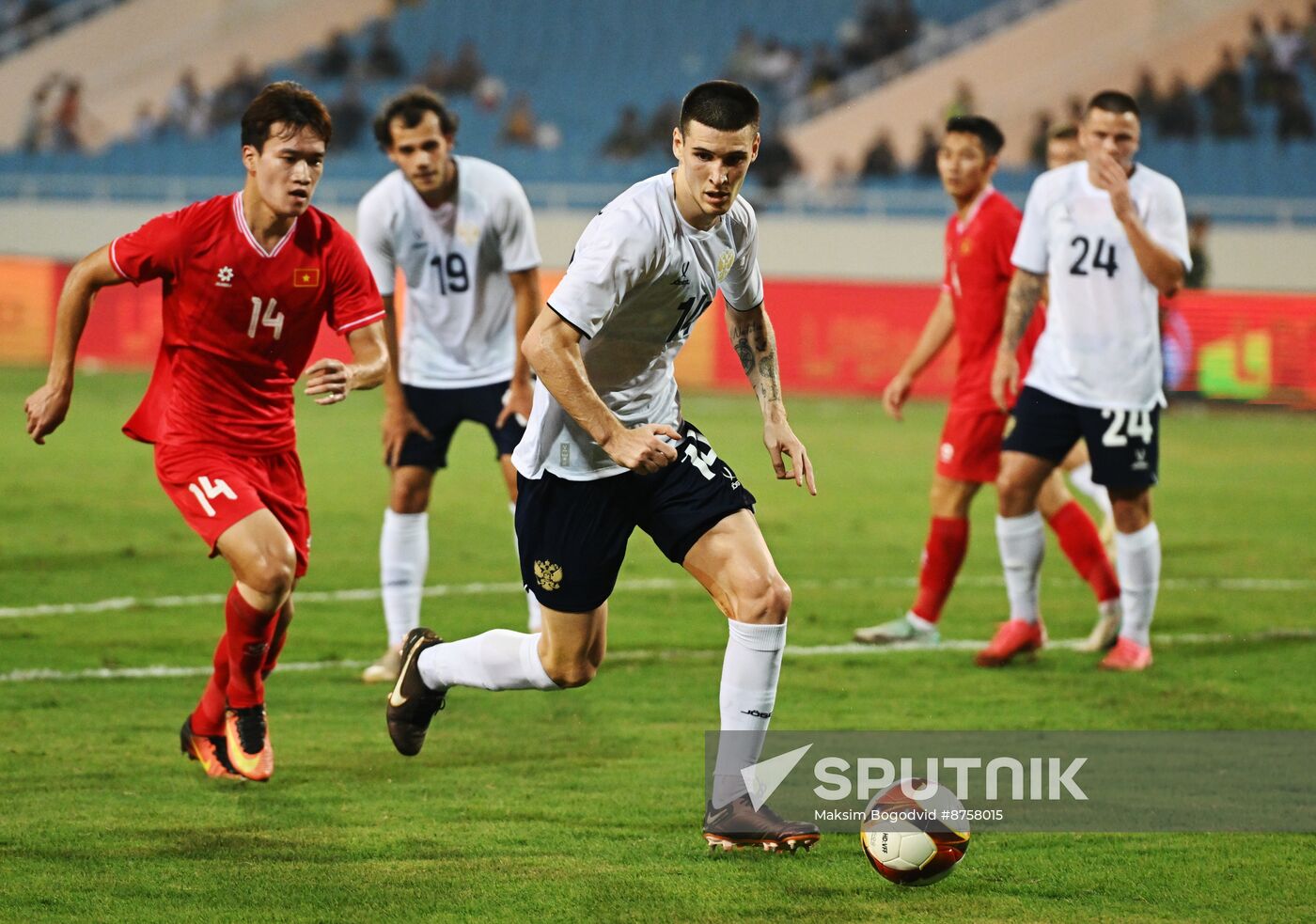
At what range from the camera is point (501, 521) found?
1256cm

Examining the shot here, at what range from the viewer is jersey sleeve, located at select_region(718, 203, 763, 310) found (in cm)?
519

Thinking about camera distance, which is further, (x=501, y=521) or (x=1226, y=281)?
(x=1226, y=281)

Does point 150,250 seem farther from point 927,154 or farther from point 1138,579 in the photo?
point 927,154

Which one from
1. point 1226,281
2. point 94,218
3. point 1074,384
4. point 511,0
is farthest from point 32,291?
point 1074,384

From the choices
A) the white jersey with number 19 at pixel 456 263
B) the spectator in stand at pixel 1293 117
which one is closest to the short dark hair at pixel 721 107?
the white jersey with number 19 at pixel 456 263

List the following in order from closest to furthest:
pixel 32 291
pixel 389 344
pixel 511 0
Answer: pixel 389 344, pixel 32 291, pixel 511 0

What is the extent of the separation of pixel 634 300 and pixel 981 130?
A: 3888mm

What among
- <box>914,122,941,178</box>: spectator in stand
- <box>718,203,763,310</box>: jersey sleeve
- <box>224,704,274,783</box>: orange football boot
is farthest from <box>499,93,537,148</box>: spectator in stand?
<box>718,203,763,310</box>: jersey sleeve

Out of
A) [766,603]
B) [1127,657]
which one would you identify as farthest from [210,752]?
[1127,657]

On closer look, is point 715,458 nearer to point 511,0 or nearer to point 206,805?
point 206,805

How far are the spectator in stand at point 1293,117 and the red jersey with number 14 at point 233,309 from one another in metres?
23.8

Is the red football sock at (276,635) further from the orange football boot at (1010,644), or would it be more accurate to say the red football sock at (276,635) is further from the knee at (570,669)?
the orange football boot at (1010,644)

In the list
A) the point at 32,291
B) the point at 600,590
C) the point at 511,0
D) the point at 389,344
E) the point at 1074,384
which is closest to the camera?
the point at 600,590

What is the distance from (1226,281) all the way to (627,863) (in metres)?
22.5
